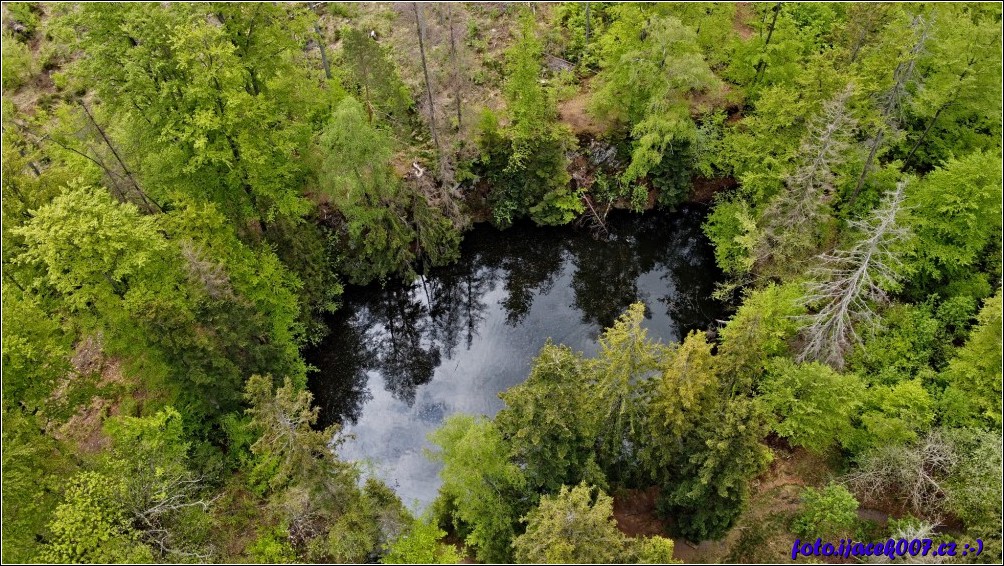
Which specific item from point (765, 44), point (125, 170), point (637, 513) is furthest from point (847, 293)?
point (125, 170)

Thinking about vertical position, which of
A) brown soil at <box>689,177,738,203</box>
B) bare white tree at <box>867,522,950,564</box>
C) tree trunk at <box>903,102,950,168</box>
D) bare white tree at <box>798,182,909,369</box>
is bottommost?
bare white tree at <box>867,522,950,564</box>

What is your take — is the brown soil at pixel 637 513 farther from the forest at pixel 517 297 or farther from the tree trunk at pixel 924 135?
the tree trunk at pixel 924 135

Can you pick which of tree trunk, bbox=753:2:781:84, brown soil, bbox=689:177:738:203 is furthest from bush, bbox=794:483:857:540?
tree trunk, bbox=753:2:781:84

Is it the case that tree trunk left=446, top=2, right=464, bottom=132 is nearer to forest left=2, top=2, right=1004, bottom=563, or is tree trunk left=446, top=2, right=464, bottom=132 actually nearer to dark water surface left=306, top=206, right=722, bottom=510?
forest left=2, top=2, right=1004, bottom=563

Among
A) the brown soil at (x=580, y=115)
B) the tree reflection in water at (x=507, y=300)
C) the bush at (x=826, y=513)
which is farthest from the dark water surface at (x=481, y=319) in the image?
the bush at (x=826, y=513)

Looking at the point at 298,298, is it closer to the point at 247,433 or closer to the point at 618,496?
the point at 247,433

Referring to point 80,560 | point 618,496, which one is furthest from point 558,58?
point 80,560

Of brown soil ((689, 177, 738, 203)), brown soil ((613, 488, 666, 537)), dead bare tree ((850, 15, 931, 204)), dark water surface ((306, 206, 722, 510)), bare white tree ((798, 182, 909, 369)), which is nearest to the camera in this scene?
bare white tree ((798, 182, 909, 369))
